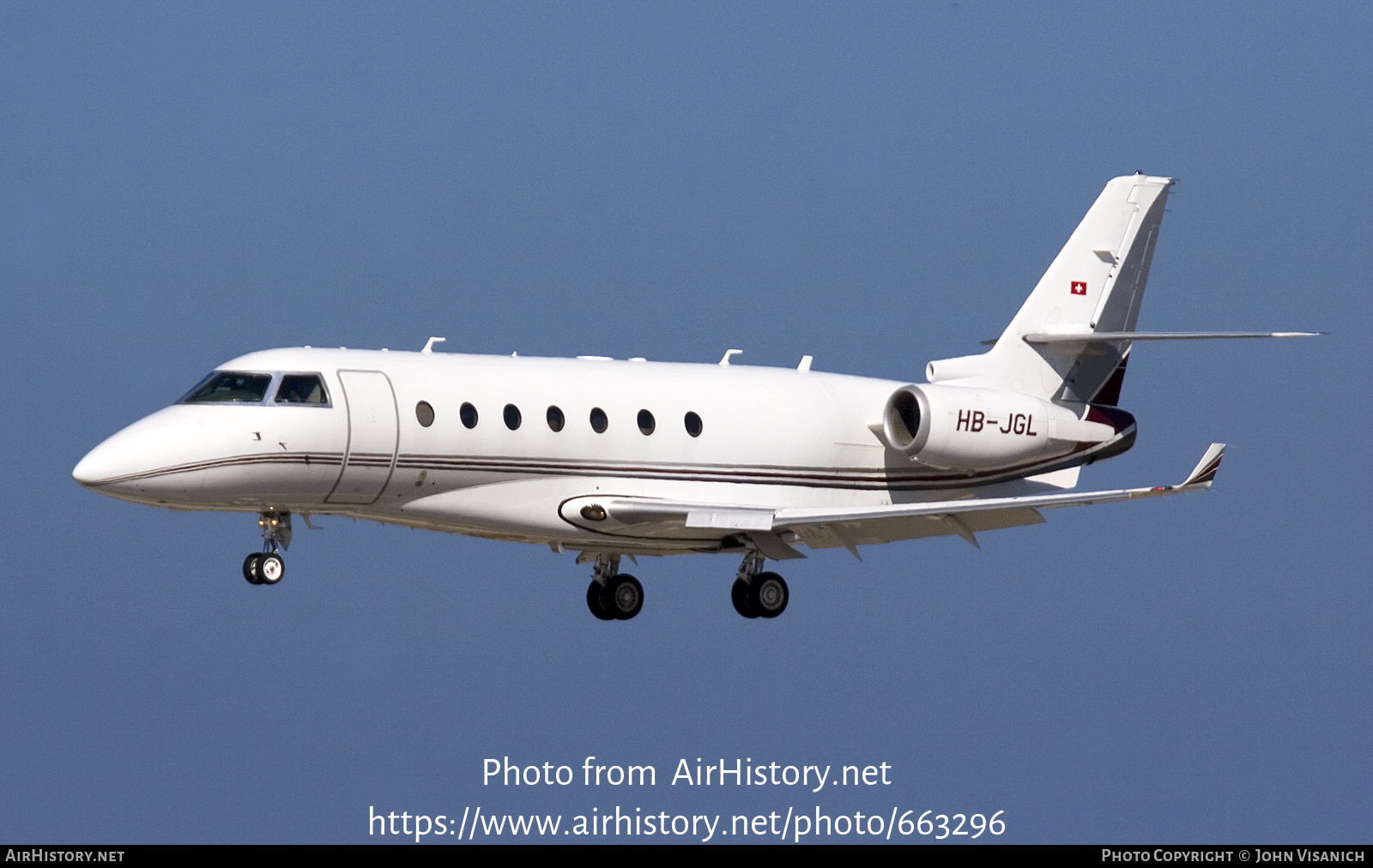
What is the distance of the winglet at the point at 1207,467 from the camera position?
2755 centimetres

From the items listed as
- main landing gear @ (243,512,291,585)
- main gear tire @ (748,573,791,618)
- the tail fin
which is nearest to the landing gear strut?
main gear tire @ (748,573,791,618)

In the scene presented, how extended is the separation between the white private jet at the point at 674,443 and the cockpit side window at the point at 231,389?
1.2 inches

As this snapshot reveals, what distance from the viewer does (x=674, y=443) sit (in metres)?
31.9

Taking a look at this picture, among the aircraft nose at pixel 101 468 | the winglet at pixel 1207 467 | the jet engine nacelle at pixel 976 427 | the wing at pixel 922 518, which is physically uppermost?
the jet engine nacelle at pixel 976 427

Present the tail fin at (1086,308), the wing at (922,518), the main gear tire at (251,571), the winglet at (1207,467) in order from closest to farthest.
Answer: the winglet at (1207,467) → the main gear tire at (251,571) → the wing at (922,518) → the tail fin at (1086,308)

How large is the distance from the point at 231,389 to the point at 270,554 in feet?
7.19

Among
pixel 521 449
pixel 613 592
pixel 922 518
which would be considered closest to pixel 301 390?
pixel 521 449

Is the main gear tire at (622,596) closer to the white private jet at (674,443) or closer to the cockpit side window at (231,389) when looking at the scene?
the white private jet at (674,443)

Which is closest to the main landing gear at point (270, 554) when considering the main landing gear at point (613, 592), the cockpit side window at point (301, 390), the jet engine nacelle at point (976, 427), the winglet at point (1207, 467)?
the cockpit side window at point (301, 390)

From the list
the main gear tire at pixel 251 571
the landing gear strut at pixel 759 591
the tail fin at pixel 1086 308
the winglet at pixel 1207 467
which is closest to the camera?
the winglet at pixel 1207 467

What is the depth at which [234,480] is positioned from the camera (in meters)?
28.2

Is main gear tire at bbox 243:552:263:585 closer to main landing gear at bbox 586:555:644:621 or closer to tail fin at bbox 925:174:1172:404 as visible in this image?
main landing gear at bbox 586:555:644:621

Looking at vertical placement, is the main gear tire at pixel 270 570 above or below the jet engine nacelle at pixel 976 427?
below

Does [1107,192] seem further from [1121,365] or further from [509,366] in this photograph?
[509,366]
